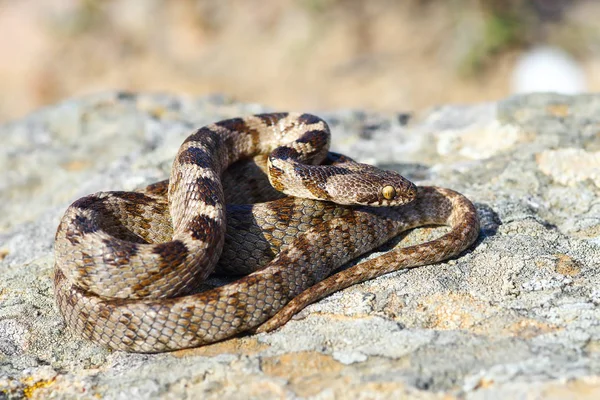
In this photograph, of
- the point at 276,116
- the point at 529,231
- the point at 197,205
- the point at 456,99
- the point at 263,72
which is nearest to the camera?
the point at 197,205

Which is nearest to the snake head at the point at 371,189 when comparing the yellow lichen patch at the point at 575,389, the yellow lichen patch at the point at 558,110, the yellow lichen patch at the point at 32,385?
the yellow lichen patch at the point at 575,389

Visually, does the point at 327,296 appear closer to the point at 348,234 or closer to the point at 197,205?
the point at 348,234

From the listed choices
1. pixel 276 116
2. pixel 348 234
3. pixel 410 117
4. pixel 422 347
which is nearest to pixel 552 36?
pixel 410 117

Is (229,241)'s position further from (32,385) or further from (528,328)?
(528,328)

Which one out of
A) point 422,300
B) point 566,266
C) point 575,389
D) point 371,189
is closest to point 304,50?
point 371,189

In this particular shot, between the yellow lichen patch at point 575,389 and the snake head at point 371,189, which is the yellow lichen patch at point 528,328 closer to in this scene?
the yellow lichen patch at point 575,389

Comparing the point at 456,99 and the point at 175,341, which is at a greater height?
the point at 456,99

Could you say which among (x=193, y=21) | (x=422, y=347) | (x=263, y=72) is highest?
(x=193, y=21)
